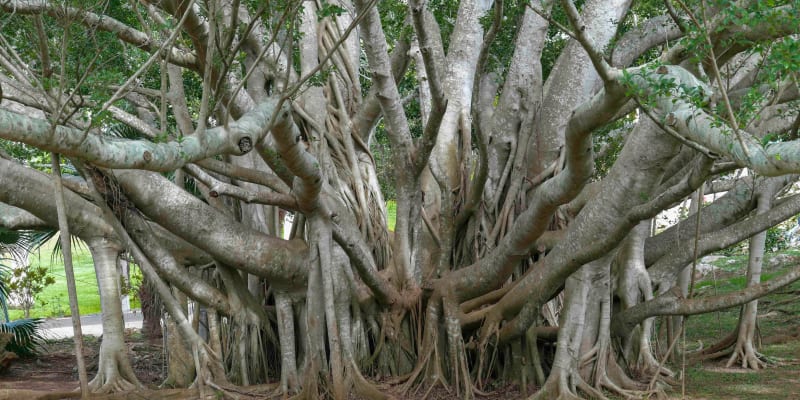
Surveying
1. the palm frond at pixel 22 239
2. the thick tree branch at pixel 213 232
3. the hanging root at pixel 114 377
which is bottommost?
the hanging root at pixel 114 377

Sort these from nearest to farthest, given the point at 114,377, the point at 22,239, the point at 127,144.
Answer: the point at 127,144 → the point at 114,377 → the point at 22,239

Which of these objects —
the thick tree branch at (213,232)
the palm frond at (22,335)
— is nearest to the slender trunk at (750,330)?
the thick tree branch at (213,232)

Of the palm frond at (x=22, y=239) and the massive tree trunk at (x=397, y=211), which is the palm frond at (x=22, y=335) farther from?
the massive tree trunk at (x=397, y=211)

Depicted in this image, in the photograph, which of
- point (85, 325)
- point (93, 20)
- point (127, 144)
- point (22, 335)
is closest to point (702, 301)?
point (127, 144)

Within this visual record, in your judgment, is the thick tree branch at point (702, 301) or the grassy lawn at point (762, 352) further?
the grassy lawn at point (762, 352)

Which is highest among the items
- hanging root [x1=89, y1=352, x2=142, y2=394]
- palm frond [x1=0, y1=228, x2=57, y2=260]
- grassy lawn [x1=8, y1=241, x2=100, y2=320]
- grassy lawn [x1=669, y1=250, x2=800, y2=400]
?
grassy lawn [x1=8, y1=241, x2=100, y2=320]

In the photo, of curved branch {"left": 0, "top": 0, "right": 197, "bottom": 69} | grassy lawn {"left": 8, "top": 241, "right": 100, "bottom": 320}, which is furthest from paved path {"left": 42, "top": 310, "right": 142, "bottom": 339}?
curved branch {"left": 0, "top": 0, "right": 197, "bottom": 69}

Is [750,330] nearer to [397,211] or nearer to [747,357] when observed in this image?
Answer: [747,357]

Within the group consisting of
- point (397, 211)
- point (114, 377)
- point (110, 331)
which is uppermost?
point (397, 211)

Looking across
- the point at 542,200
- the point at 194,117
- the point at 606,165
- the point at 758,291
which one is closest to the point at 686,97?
the point at 542,200

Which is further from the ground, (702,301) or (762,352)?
(702,301)

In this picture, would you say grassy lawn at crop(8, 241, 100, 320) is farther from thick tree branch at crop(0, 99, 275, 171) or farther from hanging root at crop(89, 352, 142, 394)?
thick tree branch at crop(0, 99, 275, 171)

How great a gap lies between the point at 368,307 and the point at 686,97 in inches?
180

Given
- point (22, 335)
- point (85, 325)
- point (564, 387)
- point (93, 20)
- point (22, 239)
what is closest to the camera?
point (93, 20)
